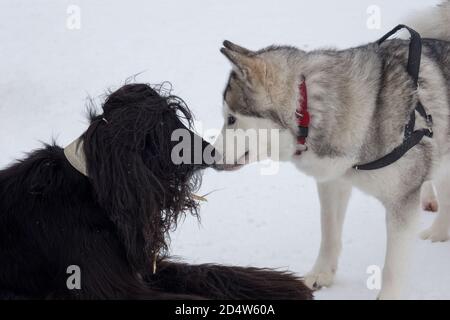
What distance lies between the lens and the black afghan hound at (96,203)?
103 inches

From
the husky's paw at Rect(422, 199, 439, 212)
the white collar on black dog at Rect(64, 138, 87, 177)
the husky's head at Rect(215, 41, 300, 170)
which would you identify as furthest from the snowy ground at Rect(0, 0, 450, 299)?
the white collar on black dog at Rect(64, 138, 87, 177)

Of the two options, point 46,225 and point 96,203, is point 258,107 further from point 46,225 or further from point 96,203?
point 46,225

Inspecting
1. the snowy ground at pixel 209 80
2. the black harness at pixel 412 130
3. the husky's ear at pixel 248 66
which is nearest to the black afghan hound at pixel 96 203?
the husky's ear at pixel 248 66

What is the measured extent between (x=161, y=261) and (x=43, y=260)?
76cm

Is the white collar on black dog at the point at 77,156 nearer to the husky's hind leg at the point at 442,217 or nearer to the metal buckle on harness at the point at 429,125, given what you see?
the metal buckle on harness at the point at 429,125

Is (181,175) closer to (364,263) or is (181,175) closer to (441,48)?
(364,263)

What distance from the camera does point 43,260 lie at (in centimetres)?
267

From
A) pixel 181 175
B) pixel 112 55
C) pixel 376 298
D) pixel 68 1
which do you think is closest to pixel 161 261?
pixel 181 175

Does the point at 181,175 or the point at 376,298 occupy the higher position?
the point at 181,175

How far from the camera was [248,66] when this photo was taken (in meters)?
3.18

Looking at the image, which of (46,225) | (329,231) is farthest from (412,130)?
(46,225)

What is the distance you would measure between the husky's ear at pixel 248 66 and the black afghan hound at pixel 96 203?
1.76ft

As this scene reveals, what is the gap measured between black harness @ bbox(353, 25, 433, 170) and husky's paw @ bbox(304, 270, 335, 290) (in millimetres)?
756
